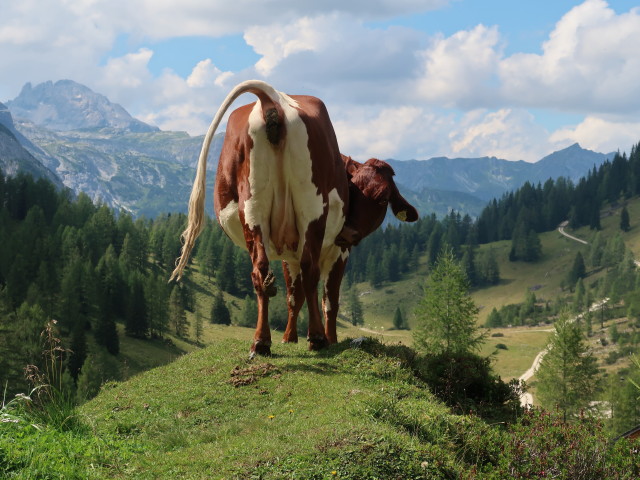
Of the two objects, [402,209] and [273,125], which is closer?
[273,125]

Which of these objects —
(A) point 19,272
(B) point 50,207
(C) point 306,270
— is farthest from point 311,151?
(B) point 50,207

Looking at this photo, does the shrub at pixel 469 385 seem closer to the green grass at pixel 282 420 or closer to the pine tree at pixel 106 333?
the green grass at pixel 282 420

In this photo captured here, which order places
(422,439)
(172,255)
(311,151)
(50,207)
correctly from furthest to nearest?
1. (172,255)
2. (50,207)
3. (311,151)
4. (422,439)

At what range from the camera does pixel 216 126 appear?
13820 millimetres

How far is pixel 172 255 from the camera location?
579 ft

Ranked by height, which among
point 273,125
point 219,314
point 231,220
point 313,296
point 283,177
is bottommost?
point 219,314

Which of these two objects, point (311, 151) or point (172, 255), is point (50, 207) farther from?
point (311, 151)

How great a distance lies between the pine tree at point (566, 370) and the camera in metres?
56.5

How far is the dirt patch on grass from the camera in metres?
11.9

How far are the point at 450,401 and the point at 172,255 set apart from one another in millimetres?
169649

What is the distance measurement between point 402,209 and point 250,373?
6.83 metres

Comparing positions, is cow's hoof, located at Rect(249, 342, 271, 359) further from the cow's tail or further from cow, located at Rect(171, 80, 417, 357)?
the cow's tail

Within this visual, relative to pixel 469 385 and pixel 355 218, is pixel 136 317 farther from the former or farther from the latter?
pixel 469 385

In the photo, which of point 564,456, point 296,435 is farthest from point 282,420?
point 564,456
